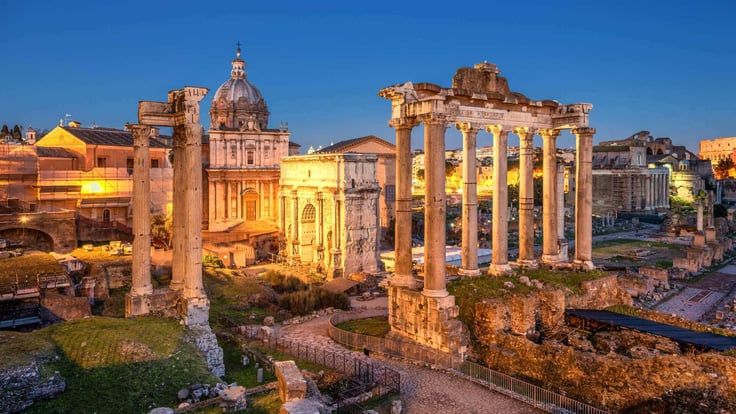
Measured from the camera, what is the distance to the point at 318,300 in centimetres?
2797

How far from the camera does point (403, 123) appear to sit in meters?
18.5

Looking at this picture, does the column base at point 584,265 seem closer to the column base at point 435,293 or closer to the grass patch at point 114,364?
the column base at point 435,293

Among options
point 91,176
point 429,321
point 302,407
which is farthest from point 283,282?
point 302,407

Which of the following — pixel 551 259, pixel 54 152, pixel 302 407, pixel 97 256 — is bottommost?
pixel 302 407

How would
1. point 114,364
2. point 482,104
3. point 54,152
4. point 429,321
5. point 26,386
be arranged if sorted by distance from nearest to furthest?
point 26,386 → point 114,364 → point 429,321 → point 482,104 → point 54,152

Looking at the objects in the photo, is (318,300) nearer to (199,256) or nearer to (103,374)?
(199,256)

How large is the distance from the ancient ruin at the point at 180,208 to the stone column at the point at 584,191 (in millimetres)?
14098

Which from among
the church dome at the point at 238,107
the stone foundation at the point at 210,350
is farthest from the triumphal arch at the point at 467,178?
the church dome at the point at 238,107

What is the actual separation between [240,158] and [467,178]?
32.7 m

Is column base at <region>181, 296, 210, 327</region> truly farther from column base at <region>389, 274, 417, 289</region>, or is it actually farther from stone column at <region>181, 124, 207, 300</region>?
column base at <region>389, 274, 417, 289</region>

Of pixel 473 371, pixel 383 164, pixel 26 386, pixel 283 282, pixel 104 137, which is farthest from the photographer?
pixel 383 164

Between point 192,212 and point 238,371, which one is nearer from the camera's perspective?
point 238,371

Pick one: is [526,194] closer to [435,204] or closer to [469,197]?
[469,197]

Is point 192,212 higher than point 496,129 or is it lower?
lower
